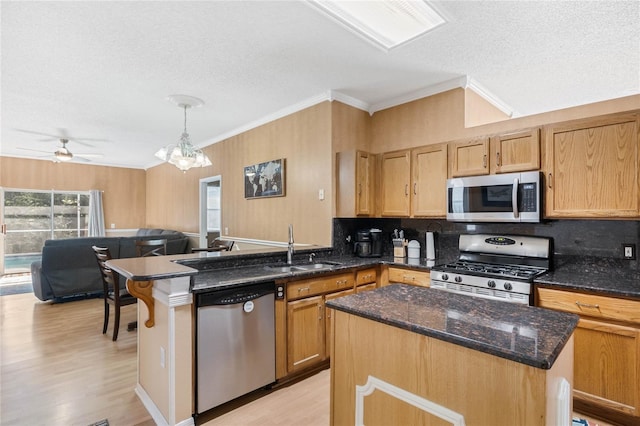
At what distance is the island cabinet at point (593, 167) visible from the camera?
226 centimetres

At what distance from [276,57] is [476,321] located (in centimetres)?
257

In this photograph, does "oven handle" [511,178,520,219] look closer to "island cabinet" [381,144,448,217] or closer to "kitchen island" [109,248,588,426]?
"island cabinet" [381,144,448,217]

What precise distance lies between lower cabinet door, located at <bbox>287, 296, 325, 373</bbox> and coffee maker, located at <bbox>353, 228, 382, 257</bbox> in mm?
969

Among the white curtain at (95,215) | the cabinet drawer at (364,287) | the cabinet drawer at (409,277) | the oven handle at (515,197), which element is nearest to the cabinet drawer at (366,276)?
the cabinet drawer at (364,287)

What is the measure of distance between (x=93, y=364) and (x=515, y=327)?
3370mm

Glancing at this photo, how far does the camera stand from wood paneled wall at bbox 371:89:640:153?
278cm

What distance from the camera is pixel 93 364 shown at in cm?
289

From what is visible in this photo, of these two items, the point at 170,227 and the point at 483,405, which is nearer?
the point at 483,405

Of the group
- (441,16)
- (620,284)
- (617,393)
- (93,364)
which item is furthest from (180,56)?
(617,393)

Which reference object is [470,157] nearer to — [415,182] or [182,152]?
[415,182]

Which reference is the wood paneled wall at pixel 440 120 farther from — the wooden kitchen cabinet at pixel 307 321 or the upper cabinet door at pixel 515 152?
the wooden kitchen cabinet at pixel 307 321

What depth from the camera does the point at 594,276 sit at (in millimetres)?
2445

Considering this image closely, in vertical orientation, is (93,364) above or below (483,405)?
below

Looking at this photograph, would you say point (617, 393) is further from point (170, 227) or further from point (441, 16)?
point (170, 227)
